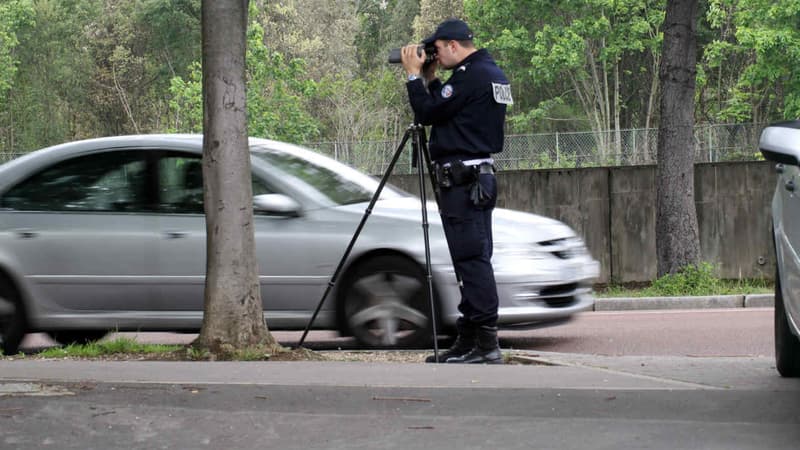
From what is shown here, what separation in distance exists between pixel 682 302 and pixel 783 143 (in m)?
8.75

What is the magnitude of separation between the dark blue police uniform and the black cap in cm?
14

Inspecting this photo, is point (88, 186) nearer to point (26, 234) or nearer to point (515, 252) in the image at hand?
point (26, 234)

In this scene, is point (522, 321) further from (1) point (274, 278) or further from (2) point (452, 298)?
(1) point (274, 278)

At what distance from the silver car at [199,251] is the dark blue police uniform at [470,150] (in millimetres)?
1787

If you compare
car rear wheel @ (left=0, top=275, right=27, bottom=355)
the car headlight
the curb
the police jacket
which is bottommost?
the curb

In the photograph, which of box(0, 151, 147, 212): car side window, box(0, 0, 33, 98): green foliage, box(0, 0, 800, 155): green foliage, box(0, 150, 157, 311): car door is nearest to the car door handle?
box(0, 150, 157, 311): car door

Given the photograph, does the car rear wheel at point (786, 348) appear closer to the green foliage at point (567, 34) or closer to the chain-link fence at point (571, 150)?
the chain-link fence at point (571, 150)

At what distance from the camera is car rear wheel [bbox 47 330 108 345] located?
31.3ft

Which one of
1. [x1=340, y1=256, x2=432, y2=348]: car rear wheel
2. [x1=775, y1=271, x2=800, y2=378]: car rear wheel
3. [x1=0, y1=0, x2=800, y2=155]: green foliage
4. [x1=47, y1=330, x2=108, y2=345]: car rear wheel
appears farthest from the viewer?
[x1=0, y1=0, x2=800, y2=155]: green foliage

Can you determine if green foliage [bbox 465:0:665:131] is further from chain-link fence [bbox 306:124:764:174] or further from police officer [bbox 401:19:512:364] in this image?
police officer [bbox 401:19:512:364]

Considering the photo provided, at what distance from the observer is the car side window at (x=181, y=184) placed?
9.02 meters

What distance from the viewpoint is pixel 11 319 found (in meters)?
8.94

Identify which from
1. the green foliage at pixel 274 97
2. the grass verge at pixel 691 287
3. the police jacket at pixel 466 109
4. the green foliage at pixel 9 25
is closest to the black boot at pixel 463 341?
the police jacket at pixel 466 109

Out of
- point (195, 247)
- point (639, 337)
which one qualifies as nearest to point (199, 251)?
point (195, 247)
